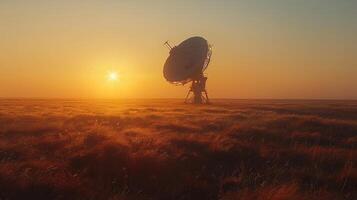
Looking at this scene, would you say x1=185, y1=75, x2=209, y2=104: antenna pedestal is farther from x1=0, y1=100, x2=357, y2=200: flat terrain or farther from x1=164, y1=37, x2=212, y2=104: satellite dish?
x1=0, y1=100, x2=357, y2=200: flat terrain

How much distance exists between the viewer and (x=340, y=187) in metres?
11.9

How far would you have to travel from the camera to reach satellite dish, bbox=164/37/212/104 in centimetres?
6588

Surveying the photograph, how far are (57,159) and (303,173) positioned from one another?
7.68m

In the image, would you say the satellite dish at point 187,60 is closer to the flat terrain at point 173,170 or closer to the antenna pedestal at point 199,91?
the antenna pedestal at point 199,91

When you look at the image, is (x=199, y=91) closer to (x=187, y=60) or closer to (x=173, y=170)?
(x=187, y=60)

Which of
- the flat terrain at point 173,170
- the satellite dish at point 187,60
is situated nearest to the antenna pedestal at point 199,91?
the satellite dish at point 187,60

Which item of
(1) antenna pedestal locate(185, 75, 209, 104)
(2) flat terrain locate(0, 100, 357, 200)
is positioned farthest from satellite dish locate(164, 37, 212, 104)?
(2) flat terrain locate(0, 100, 357, 200)

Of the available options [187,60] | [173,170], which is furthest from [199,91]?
[173,170]

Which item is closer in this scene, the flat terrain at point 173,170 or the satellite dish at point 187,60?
the flat terrain at point 173,170

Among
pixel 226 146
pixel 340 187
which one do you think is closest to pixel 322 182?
pixel 340 187

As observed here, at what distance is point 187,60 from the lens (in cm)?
6888

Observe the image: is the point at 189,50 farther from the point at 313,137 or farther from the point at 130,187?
the point at 130,187

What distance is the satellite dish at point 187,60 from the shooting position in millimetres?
65875

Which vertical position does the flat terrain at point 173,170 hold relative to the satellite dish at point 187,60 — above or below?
below
